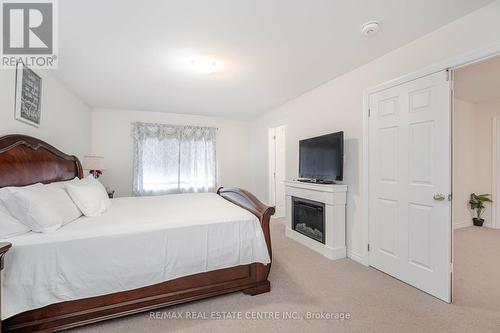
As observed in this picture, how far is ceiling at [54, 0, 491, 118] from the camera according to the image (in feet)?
5.49

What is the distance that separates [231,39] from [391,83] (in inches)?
70.2

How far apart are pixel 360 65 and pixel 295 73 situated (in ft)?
2.60

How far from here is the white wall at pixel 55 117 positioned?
214cm

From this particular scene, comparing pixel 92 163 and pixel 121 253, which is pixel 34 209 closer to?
pixel 121 253

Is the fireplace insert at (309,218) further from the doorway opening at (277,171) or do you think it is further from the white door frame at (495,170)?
the white door frame at (495,170)

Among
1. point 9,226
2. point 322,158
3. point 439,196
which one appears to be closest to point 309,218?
point 322,158

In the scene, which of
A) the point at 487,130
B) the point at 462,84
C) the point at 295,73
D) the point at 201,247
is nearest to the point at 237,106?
the point at 295,73

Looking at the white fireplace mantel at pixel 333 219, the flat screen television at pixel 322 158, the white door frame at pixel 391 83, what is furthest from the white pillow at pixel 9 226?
the white door frame at pixel 391 83

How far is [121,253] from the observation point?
5.39 ft

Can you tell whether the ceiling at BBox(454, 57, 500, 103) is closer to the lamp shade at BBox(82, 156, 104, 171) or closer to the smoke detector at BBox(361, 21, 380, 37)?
the smoke detector at BBox(361, 21, 380, 37)

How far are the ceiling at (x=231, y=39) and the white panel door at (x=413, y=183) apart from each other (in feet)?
1.96

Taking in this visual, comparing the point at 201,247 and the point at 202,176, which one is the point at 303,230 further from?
the point at 202,176

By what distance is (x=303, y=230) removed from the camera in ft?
11.1

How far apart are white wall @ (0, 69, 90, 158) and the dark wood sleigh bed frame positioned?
0.23 m
